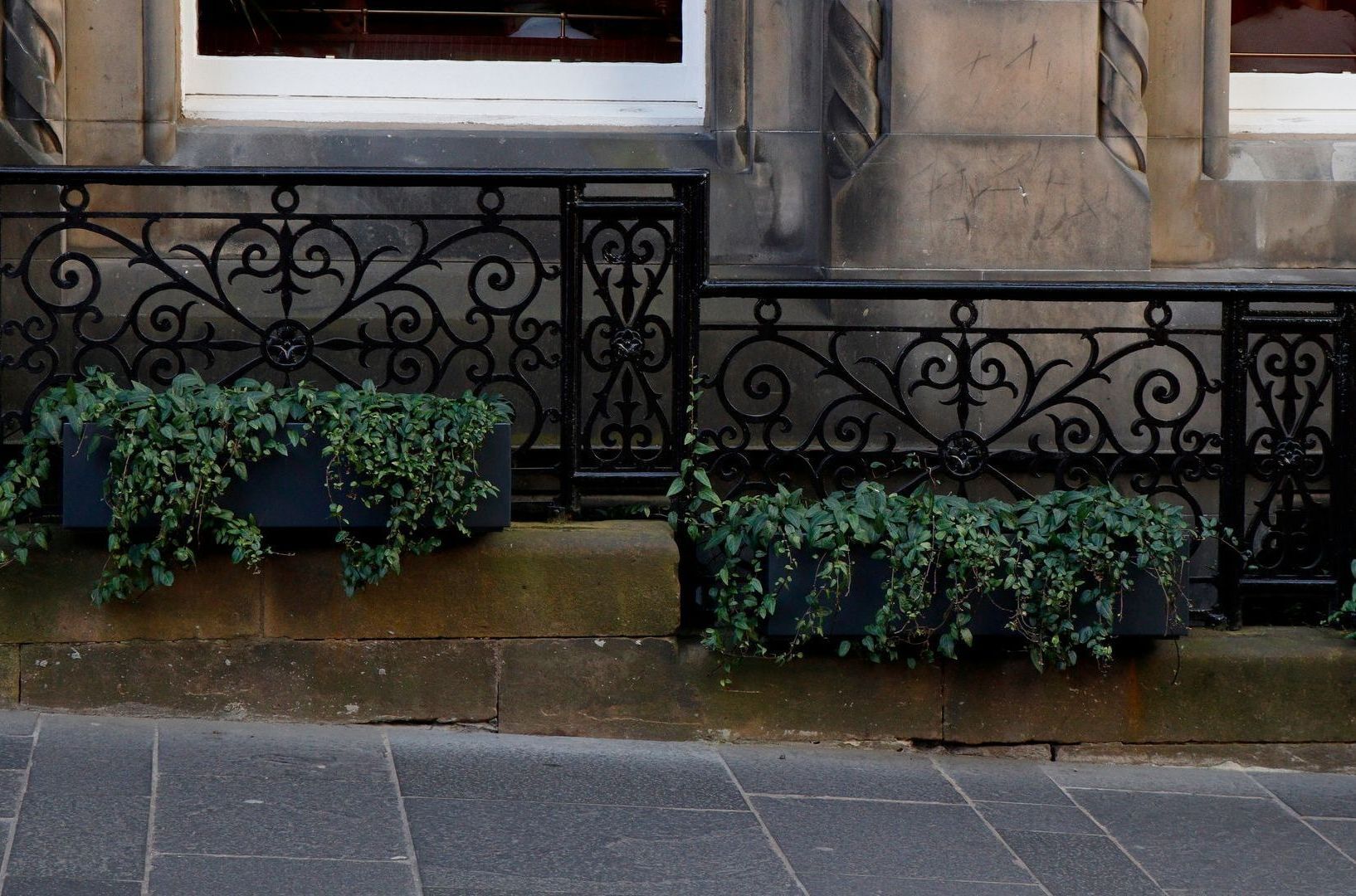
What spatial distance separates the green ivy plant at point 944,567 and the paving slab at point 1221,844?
1.73 ft

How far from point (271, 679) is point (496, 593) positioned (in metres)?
0.81

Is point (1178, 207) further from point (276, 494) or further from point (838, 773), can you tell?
point (276, 494)

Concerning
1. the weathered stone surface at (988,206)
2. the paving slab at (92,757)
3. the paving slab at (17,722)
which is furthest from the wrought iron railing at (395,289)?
the paving slab at (92,757)

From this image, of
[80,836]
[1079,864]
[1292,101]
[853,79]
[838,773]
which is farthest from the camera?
[1292,101]

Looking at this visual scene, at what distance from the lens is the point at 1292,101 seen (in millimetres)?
7145

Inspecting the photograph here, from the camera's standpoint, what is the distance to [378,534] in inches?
193

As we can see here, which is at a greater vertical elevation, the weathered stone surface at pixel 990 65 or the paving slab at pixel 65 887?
the weathered stone surface at pixel 990 65

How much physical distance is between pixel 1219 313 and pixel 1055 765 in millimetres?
2607

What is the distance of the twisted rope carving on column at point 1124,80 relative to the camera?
6430mm

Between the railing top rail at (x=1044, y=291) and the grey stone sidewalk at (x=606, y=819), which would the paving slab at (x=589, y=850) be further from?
the railing top rail at (x=1044, y=291)

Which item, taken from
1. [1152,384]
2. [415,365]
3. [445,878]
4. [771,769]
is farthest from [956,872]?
[1152,384]

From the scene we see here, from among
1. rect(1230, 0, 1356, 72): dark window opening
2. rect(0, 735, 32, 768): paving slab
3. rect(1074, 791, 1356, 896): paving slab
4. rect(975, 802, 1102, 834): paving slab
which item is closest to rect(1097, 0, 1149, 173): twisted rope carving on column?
rect(1230, 0, 1356, 72): dark window opening

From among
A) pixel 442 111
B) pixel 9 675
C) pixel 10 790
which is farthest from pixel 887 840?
pixel 442 111

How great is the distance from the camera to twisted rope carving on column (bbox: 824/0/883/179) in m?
6.36
